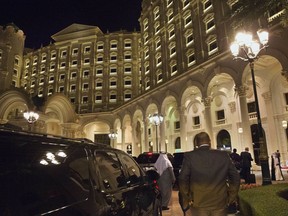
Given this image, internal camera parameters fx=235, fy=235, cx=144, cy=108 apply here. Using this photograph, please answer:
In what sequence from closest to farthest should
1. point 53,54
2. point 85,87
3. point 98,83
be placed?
point 98,83 → point 85,87 → point 53,54

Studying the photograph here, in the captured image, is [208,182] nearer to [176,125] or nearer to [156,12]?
[176,125]

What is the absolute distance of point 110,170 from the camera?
3.11 meters

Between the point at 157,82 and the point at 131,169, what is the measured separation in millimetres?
33698

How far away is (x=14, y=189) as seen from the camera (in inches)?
60.7

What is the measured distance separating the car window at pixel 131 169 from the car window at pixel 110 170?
0.92ft

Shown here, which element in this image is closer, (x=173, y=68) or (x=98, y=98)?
(x=173, y=68)

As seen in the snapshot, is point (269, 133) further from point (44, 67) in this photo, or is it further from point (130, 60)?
point (44, 67)

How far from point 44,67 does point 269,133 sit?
5102 cm

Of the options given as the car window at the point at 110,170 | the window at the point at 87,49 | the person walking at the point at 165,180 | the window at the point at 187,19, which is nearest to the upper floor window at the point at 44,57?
the window at the point at 87,49

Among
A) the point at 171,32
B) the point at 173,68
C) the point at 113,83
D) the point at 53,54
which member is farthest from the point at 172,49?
the point at 53,54

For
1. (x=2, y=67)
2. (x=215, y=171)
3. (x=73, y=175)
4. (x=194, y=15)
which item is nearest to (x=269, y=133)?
(x=194, y=15)

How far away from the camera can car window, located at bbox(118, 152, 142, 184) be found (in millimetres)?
→ 3822

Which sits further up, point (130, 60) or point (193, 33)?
point (130, 60)

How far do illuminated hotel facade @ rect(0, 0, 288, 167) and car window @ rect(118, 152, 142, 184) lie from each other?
437 inches
